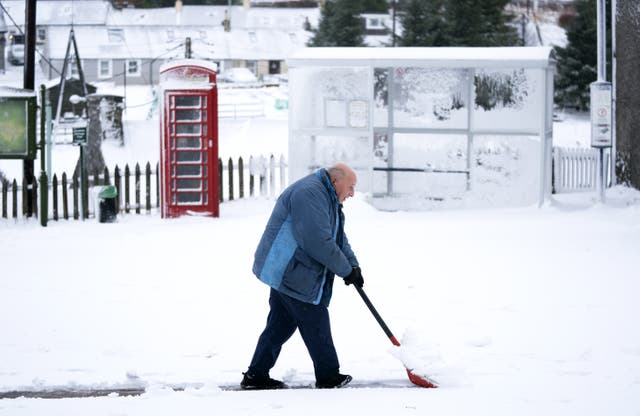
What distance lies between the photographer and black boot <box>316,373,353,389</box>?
24.1 feet

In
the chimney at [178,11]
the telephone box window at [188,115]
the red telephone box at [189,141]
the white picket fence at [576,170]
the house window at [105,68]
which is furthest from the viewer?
the chimney at [178,11]

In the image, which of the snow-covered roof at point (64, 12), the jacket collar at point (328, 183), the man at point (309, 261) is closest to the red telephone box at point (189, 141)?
the man at point (309, 261)

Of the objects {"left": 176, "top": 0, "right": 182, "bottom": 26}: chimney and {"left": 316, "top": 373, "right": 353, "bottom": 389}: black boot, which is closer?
{"left": 316, "top": 373, "right": 353, "bottom": 389}: black boot

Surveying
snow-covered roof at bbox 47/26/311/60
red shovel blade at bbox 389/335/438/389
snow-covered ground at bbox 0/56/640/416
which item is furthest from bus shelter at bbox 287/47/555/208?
snow-covered roof at bbox 47/26/311/60

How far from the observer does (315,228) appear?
693 centimetres

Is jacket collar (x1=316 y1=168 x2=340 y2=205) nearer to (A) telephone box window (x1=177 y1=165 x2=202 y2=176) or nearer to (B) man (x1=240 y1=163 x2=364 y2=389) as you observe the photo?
(B) man (x1=240 y1=163 x2=364 y2=389)

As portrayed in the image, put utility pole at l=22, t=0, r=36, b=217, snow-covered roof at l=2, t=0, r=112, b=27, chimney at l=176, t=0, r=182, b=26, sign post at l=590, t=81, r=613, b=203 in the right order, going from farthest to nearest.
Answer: snow-covered roof at l=2, t=0, r=112, b=27
chimney at l=176, t=0, r=182, b=26
utility pole at l=22, t=0, r=36, b=217
sign post at l=590, t=81, r=613, b=203

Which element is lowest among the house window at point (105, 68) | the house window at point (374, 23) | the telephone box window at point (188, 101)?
the telephone box window at point (188, 101)

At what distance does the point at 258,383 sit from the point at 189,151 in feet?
34.0

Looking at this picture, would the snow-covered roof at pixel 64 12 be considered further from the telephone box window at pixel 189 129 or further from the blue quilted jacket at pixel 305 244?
the blue quilted jacket at pixel 305 244

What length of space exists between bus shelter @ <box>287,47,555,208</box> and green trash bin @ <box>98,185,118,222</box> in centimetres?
312

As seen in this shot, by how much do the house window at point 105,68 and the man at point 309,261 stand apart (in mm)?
67511

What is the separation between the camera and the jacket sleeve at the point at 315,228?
6938mm

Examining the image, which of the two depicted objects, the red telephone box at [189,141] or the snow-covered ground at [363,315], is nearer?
the snow-covered ground at [363,315]
